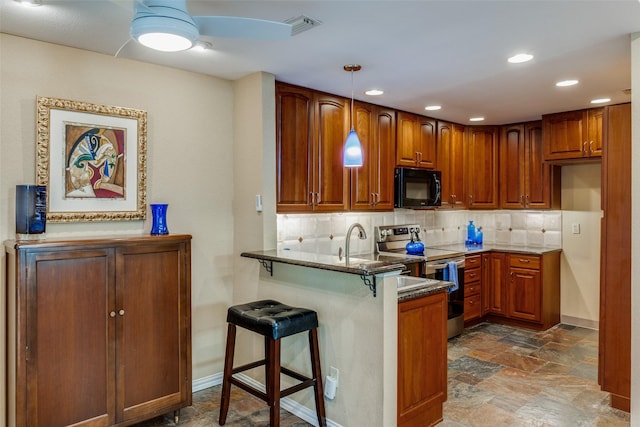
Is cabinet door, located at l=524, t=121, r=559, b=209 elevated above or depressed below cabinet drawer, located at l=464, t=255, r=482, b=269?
above

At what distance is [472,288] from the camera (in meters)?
4.77

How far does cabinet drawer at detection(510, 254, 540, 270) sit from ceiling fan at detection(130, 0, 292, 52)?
400cm

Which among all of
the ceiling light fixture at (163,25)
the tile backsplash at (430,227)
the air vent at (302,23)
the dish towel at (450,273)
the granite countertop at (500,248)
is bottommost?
the dish towel at (450,273)

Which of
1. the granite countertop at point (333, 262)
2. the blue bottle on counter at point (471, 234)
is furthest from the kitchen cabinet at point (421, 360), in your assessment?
the blue bottle on counter at point (471, 234)

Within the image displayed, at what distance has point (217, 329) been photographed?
3404 millimetres

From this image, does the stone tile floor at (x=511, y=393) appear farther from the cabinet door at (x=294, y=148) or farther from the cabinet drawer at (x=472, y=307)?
the cabinet door at (x=294, y=148)

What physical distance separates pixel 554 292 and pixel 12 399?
5.12 m

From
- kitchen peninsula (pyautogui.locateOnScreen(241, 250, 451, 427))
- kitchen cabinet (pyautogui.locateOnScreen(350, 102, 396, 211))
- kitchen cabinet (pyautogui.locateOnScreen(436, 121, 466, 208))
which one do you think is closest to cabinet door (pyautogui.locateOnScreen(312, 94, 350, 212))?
kitchen cabinet (pyautogui.locateOnScreen(350, 102, 396, 211))

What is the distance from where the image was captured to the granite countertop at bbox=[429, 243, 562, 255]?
476 cm

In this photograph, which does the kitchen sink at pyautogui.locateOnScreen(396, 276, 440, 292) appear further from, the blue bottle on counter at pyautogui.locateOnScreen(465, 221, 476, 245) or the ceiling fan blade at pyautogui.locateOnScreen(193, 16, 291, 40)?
the blue bottle on counter at pyautogui.locateOnScreen(465, 221, 476, 245)

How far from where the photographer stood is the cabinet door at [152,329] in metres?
2.59

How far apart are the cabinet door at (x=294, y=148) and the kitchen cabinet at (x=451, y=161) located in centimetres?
203

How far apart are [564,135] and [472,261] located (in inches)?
65.2

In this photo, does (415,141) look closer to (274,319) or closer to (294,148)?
(294,148)
